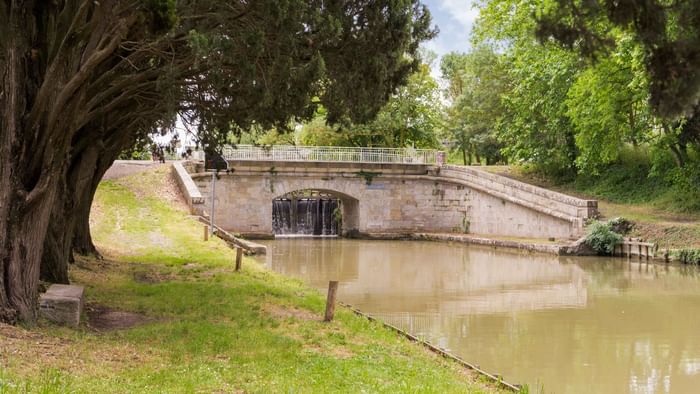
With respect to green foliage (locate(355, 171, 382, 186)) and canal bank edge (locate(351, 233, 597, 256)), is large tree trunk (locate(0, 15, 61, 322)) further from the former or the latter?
green foliage (locate(355, 171, 382, 186))

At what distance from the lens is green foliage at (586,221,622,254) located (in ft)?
86.8

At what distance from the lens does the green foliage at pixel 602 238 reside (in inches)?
1042

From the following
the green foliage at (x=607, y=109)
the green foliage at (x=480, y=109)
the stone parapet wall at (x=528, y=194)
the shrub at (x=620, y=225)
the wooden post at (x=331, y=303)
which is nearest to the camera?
the wooden post at (x=331, y=303)

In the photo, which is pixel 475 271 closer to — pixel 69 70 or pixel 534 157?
pixel 534 157

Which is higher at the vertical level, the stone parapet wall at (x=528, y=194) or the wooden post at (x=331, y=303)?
the stone parapet wall at (x=528, y=194)

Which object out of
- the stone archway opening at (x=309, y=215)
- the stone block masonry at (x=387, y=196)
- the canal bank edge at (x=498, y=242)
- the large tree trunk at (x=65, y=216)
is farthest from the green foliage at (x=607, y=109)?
the large tree trunk at (x=65, y=216)

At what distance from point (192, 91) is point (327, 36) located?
4356mm

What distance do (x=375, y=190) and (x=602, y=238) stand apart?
14.0 meters

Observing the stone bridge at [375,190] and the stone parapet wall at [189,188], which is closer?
the stone parapet wall at [189,188]

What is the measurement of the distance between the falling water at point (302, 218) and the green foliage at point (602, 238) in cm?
1771

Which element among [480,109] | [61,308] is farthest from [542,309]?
[480,109]

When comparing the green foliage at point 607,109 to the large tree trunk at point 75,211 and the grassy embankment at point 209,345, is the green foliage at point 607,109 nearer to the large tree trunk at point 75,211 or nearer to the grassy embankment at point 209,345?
the grassy embankment at point 209,345

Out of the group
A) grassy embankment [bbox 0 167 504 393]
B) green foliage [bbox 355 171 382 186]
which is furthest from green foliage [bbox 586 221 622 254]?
grassy embankment [bbox 0 167 504 393]

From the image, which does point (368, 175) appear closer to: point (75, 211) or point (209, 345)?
point (75, 211)
